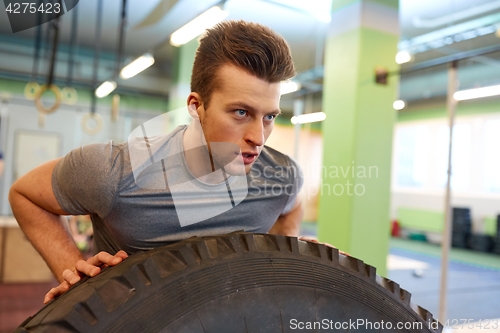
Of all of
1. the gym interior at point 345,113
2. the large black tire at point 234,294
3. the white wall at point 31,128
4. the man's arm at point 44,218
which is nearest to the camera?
the large black tire at point 234,294

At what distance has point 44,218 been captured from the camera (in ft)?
A: 2.15

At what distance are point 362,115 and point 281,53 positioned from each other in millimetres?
1299

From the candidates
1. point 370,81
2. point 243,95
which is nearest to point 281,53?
point 243,95

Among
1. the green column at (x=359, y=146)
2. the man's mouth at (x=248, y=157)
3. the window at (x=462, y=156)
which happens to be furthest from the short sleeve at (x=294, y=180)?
the window at (x=462, y=156)

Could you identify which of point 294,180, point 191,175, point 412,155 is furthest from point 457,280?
point 191,175

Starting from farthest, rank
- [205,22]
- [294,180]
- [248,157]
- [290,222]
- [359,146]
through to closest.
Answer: [359,146], [205,22], [290,222], [294,180], [248,157]

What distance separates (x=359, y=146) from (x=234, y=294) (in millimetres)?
1383

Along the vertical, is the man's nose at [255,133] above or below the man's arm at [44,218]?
above

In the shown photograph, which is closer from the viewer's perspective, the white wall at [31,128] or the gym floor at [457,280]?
the gym floor at [457,280]

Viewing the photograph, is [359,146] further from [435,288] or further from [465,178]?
[465,178]

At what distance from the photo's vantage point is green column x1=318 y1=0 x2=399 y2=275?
166 centimetres

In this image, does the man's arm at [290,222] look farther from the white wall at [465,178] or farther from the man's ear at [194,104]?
the white wall at [465,178]

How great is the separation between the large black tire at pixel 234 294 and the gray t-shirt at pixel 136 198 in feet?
0.55

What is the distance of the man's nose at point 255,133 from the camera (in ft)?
1.57
